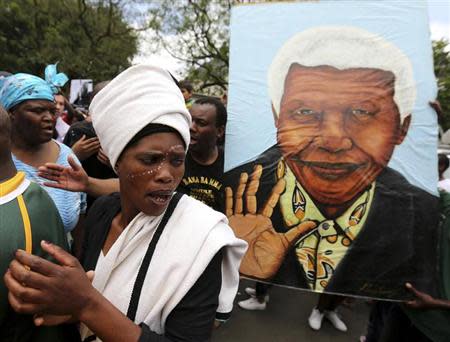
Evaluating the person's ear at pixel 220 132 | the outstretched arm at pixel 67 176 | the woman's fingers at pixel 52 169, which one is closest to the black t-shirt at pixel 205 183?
the person's ear at pixel 220 132

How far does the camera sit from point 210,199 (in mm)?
2486

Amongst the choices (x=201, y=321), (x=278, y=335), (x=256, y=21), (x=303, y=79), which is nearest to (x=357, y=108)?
(x=303, y=79)

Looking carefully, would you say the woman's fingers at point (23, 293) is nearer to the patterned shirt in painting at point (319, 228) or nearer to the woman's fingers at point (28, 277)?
the woman's fingers at point (28, 277)

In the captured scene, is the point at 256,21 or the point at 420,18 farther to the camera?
the point at 256,21

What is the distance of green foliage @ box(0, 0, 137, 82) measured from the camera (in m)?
18.3

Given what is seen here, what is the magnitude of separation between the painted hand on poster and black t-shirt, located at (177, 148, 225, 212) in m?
0.39

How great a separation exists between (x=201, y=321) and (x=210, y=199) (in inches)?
60.9

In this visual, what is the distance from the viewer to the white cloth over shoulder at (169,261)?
957mm

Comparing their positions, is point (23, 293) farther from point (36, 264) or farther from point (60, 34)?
point (60, 34)

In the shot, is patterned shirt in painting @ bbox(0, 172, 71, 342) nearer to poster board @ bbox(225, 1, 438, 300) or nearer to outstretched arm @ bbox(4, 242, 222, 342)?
outstretched arm @ bbox(4, 242, 222, 342)

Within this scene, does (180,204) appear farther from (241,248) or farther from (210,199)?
(210,199)

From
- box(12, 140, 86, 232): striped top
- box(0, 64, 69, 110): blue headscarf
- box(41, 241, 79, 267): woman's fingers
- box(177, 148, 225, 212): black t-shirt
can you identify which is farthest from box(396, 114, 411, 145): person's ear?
box(0, 64, 69, 110): blue headscarf

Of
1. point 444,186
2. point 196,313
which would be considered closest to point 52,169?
point 196,313

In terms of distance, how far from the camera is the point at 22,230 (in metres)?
0.88
